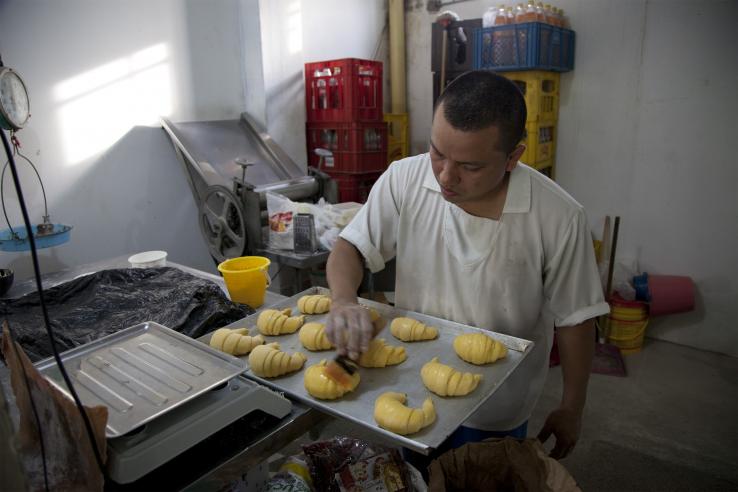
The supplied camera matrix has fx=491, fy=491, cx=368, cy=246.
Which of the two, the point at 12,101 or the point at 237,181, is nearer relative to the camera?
the point at 12,101

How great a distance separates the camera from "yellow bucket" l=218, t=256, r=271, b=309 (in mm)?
1733

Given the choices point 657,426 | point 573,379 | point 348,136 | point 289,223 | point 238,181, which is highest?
point 348,136

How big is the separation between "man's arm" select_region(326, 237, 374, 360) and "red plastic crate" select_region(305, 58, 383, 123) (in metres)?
2.43

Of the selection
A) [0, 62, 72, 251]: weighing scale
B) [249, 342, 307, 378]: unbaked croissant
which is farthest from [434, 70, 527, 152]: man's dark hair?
[0, 62, 72, 251]: weighing scale

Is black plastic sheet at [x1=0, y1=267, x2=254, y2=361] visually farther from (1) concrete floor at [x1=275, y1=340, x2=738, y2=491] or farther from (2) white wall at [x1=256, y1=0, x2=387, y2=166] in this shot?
(2) white wall at [x1=256, y1=0, x2=387, y2=166]

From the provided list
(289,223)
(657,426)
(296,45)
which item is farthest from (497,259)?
(296,45)

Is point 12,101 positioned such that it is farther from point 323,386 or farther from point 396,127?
point 396,127

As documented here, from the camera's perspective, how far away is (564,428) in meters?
1.40

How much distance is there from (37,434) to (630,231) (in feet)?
12.4

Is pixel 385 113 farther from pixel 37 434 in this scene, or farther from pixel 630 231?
pixel 37 434

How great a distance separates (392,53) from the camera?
454 centimetres

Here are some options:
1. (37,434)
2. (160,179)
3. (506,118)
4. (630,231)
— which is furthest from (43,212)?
(630,231)

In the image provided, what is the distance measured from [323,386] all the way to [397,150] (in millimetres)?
3619

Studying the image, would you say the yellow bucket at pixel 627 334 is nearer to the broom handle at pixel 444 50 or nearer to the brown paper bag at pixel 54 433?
the broom handle at pixel 444 50
